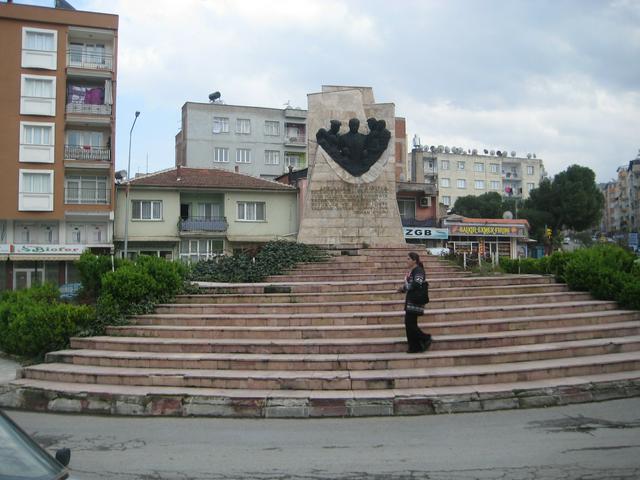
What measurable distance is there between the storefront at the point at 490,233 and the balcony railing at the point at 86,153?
1012 inches

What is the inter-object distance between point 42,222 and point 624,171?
307ft

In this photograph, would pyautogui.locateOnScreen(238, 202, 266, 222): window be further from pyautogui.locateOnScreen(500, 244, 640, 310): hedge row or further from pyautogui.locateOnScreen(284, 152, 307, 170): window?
pyautogui.locateOnScreen(500, 244, 640, 310): hedge row

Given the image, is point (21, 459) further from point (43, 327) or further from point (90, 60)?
point (90, 60)

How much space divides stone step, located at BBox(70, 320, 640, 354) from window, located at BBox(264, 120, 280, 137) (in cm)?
4894

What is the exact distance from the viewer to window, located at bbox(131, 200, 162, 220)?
123 feet

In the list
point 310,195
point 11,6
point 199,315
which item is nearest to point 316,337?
point 199,315

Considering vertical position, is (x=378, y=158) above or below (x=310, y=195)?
above

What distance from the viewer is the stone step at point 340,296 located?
1200 centimetres

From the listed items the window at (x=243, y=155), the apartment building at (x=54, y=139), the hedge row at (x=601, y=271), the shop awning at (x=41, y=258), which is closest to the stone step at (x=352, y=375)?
the hedge row at (x=601, y=271)

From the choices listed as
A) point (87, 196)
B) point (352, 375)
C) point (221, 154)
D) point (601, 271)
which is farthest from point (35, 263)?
point (601, 271)

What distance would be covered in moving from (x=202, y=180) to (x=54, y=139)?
944 centimetres

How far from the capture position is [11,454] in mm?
2926

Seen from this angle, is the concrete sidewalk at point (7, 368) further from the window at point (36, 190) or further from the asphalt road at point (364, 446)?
the window at point (36, 190)

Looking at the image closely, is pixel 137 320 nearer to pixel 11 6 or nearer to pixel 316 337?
pixel 316 337
